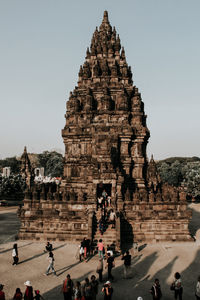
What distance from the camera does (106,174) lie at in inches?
951

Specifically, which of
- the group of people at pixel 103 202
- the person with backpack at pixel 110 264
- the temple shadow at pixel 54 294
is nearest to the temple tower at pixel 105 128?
the group of people at pixel 103 202

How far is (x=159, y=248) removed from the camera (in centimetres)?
2098

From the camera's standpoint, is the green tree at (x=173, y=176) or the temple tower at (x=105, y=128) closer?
the temple tower at (x=105, y=128)

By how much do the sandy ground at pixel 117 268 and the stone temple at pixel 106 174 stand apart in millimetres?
1861

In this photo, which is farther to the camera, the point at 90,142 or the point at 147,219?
the point at 90,142

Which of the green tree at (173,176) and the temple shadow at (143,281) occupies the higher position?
the green tree at (173,176)

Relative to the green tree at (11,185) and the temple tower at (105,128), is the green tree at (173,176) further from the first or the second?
the temple tower at (105,128)

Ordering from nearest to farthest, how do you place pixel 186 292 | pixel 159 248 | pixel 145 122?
pixel 186 292 < pixel 159 248 < pixel 145 122

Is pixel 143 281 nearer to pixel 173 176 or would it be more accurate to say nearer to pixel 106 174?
pixel 106 174

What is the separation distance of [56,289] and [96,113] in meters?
20.9

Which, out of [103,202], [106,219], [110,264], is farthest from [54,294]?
[103,202]

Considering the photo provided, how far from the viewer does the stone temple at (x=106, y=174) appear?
912 inches

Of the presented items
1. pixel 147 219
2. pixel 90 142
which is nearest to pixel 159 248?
pixel 147 219

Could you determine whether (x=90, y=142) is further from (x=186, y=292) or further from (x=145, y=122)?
(x=186, y=292)
